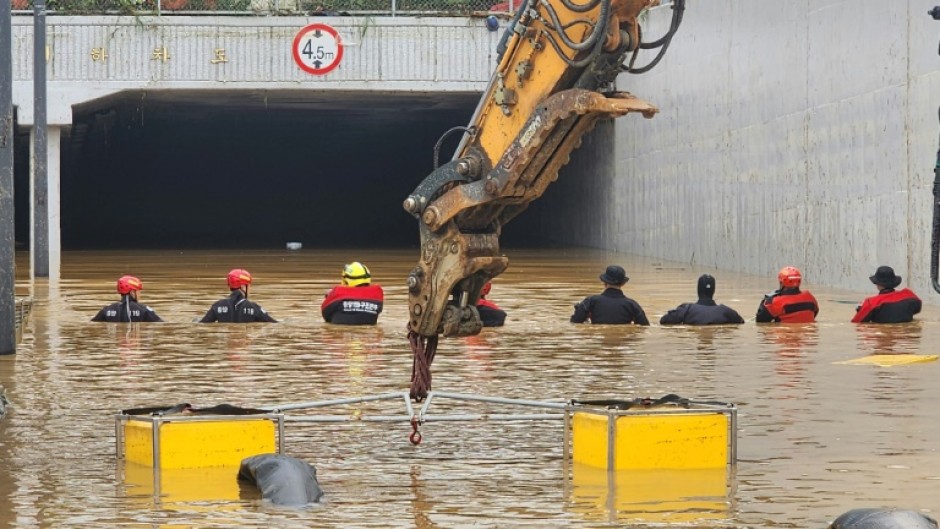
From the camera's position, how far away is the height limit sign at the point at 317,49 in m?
38.2

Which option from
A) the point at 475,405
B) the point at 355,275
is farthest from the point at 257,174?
the point at 475,405

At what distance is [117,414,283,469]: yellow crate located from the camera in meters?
10.9

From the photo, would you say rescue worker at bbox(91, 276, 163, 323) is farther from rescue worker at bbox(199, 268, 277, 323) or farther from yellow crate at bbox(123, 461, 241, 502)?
yellow crate at bbox(123, 461, 241, 502)

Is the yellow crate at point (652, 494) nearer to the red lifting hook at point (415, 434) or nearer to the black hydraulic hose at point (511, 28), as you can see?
the red lifting hook at point (415, 434)

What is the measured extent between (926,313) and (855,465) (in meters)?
13.5

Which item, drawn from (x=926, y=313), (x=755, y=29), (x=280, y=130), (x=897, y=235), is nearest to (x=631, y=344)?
(x=926, y=313)

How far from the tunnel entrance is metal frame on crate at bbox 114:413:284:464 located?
33.2 m

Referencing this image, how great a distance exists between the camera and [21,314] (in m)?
21.4

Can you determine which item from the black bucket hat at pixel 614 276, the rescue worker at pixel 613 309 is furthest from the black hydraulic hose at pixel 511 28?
the rescue worker at pixel 613 309

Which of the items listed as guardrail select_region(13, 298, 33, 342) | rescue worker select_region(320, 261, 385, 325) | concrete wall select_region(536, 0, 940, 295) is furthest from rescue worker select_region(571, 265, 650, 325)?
guardrail select_region(13, 298, 33, 342)

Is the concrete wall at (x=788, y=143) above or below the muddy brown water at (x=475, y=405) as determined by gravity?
above

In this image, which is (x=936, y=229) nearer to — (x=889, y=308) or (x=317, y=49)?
(x=889, y=308)

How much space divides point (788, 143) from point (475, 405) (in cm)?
1771

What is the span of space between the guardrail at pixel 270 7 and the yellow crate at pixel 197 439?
90.2 ft
